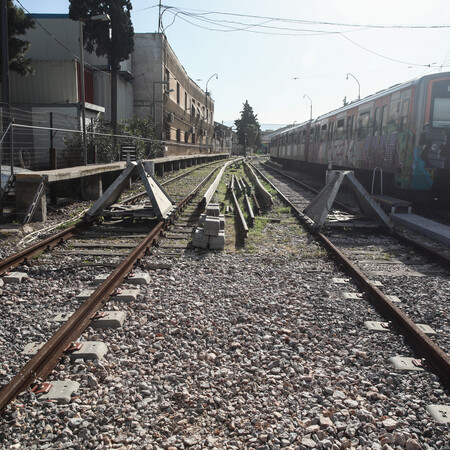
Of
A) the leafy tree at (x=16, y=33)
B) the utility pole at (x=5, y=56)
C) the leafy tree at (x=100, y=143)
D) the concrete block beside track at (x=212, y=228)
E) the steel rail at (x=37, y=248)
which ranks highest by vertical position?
the leafy tree at (x=16, y=33)

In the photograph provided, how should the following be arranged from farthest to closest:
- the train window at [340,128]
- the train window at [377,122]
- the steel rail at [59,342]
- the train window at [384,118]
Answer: the train window at [340,128] < the train window at [377,122] < the train window at [384,118] < the steel rail at [59,342]

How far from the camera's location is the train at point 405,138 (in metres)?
10.8

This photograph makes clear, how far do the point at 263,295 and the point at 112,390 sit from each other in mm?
2350

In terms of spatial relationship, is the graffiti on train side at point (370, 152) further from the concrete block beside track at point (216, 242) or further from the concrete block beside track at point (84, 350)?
the concrete block beside track at point (84, 350)

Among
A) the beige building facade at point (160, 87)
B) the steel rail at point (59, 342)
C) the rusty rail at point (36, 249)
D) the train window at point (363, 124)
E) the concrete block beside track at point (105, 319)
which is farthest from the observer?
the beige building facade at point (160, 87)

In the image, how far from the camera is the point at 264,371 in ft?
10.7

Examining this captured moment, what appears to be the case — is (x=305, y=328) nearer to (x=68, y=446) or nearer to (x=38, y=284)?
(x=68, y=446)

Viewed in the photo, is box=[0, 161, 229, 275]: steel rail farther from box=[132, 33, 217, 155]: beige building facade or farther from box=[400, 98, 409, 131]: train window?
box=[132, 33, 217, 155]: beige building facade

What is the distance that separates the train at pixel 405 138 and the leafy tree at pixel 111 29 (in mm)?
14309

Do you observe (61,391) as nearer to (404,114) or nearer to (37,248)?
(37,248)

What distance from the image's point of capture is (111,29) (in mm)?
25453

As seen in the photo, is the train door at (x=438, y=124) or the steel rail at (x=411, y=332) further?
the train door at (x=438, y=124)

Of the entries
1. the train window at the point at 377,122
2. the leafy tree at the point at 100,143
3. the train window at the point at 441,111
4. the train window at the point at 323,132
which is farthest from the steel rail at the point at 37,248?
the train window at the point at 323,132

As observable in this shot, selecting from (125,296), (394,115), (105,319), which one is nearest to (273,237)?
(125,296)
